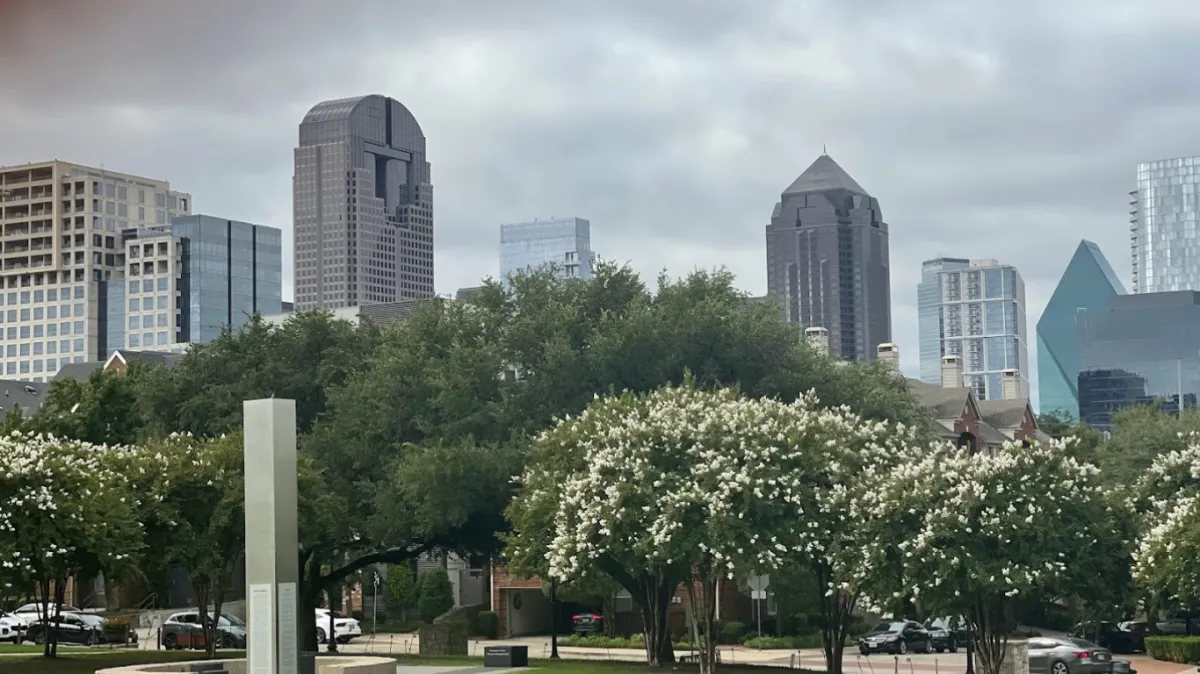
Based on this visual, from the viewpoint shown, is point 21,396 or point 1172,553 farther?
point 21,396

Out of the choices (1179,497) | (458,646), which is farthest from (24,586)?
(1179,497)

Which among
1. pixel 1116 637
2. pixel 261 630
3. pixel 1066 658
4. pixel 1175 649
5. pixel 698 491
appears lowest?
pixel 1116 637

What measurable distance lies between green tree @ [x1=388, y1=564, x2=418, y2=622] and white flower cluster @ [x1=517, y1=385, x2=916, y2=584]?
41061 millimetres

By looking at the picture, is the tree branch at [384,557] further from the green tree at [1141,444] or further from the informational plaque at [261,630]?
the green tree at [1141,444]

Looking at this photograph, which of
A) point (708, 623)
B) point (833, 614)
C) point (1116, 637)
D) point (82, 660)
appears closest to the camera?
point (708, 623)

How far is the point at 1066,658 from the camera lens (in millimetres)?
52812

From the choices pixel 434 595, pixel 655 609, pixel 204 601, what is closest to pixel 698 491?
pixel 655 609

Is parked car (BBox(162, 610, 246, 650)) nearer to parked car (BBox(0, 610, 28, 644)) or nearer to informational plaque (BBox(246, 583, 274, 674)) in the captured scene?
parked car (BBox(0, 610, 28, 644))

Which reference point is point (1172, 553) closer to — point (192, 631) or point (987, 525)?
point (987, 525)

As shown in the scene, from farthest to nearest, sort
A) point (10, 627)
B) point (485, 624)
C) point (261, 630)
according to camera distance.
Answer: point (485, 624)
point (10, 627)
point (261, 630)

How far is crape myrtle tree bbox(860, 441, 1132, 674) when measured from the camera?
42938mm

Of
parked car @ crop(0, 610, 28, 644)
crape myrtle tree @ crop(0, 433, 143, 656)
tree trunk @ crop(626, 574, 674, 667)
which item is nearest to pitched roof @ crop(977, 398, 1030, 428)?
parked car @ crop(0, 610, 28, 644)

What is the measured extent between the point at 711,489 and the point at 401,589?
151ft

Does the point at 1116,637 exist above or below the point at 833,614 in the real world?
below
